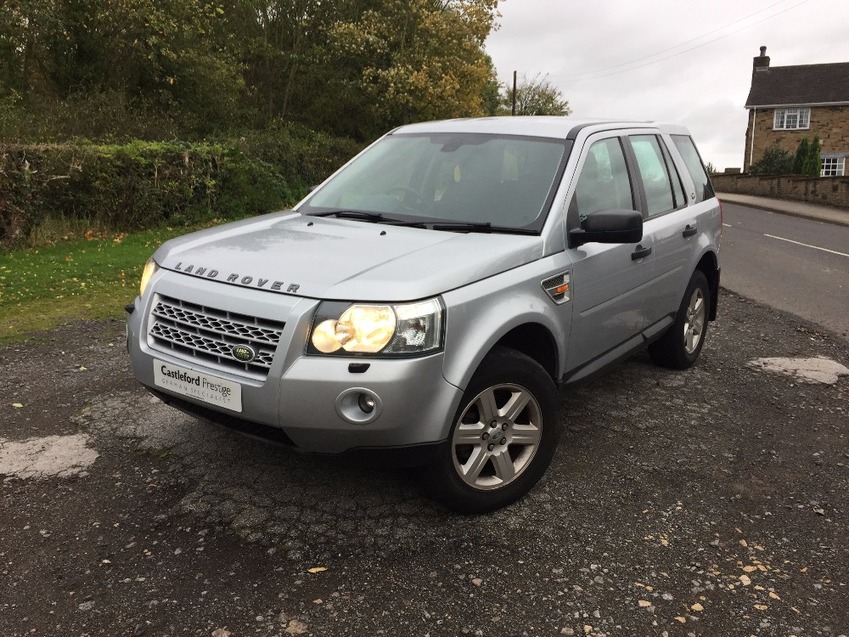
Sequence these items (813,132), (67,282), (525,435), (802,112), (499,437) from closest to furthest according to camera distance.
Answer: (499,437)
(525,435)
(67,282)
(813,132)
(802,112)

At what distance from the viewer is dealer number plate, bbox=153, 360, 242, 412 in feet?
10.4

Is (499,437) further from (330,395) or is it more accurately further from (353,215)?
(353,215)

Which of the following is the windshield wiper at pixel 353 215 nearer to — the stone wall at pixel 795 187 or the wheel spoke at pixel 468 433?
the wheel spoke at pixel 468 433

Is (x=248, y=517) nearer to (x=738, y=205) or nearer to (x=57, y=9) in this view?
(x=57, y=9)

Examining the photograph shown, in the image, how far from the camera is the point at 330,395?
2988mm

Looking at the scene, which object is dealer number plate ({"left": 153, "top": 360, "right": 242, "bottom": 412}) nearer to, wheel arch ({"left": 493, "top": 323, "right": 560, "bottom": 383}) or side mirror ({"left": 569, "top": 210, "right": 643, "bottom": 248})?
wheel arch ({"left": 493, "top": 323, "right": 560, "bottom": 383})

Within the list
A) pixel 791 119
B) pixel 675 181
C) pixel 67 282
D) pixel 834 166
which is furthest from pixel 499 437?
pixel 791 119

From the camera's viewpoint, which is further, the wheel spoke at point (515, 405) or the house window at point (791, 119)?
the house window at point (791, 119)

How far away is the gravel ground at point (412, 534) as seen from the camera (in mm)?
2848

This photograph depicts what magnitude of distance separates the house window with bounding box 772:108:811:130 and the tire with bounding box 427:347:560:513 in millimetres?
48791

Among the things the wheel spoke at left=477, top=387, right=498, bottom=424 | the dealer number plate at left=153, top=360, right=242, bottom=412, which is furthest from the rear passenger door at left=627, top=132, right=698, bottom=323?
the dealer number plate at left=153, top=360, right=242, bottom=412

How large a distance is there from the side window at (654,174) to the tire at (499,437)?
1928mm

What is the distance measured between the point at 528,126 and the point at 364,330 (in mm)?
2143

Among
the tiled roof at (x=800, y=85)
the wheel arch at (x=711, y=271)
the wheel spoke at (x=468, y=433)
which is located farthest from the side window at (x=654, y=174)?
the tiled roof at (x=800, y=85)
